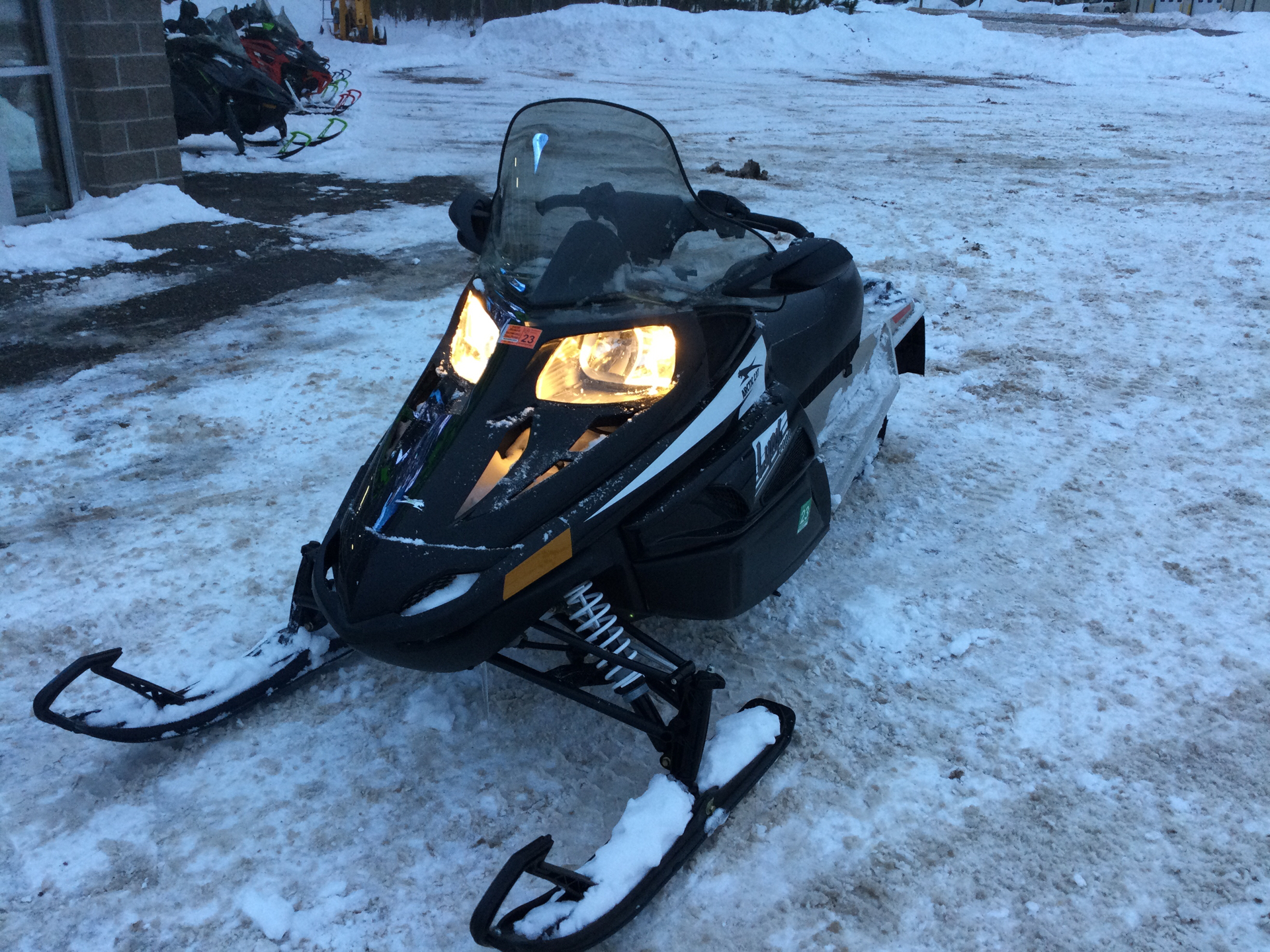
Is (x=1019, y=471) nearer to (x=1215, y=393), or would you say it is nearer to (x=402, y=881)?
(x=1215, y=393)

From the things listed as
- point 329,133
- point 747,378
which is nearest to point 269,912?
point 747,378

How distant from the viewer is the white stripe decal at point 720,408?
6.69 feet

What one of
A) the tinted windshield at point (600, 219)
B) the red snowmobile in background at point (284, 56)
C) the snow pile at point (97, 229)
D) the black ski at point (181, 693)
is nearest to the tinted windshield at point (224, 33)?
the red snowmobile in background at point (284, 56)

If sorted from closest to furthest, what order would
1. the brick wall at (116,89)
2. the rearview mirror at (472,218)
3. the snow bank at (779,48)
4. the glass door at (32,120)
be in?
1. the rearview mirror at (472,218)
2. the glass door at (32,120)
3. the brick wall at (116,89)
4. the snow bank at (779,48)

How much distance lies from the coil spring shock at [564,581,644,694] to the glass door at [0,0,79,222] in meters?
6.36

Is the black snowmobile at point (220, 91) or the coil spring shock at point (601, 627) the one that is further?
the black snowmobile at point (220, 91)

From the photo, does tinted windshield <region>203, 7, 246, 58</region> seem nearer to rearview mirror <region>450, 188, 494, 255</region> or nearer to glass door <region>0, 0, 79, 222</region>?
glass door <region>0, 0, 79, 222</region>

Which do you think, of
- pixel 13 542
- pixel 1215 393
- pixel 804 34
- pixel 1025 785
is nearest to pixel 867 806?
pixel 1025 785

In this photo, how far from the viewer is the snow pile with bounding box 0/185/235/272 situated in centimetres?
591

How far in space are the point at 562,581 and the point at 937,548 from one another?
1741 mm

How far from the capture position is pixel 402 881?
198 centimetres

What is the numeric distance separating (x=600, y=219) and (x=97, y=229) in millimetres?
5660

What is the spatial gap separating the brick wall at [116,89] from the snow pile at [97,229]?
0.20 metres

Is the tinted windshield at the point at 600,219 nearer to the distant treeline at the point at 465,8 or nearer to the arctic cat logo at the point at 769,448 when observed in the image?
the arctic cat logo at the point at 769,448
